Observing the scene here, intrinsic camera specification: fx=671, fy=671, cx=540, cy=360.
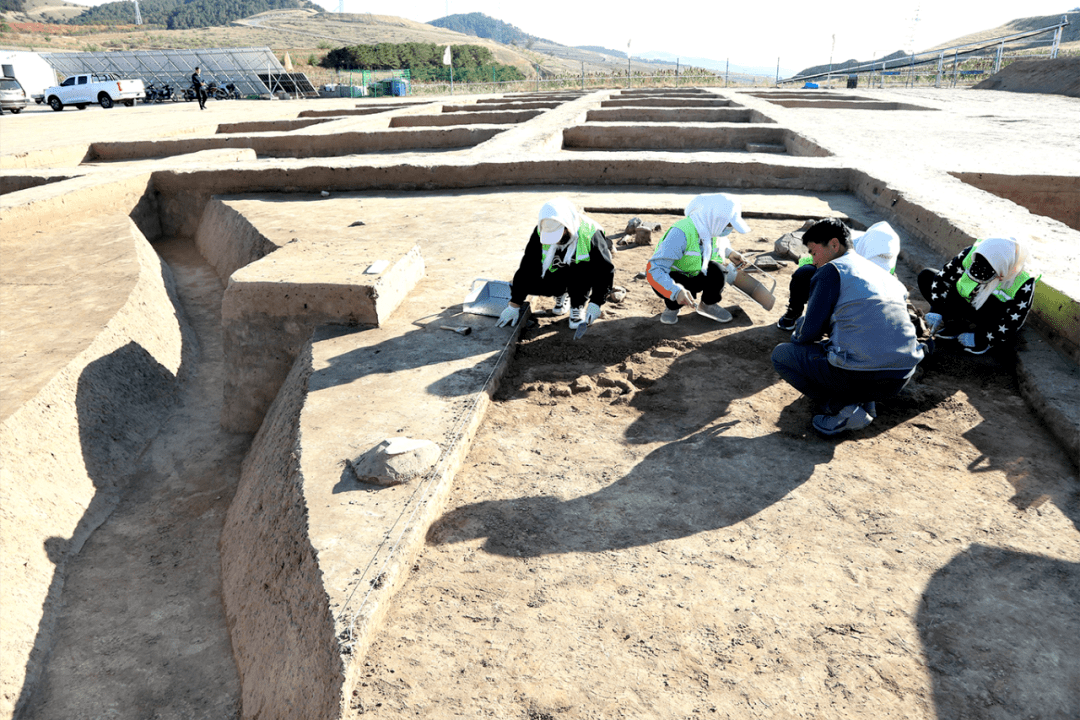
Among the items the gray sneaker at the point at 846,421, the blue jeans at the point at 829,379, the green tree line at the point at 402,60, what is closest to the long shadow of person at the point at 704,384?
the blue jeans at the point at 829,379

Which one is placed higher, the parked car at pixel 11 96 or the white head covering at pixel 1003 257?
the parked car at pixel 11 96

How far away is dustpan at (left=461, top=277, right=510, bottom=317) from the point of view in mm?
4363

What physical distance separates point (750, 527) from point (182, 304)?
620cm

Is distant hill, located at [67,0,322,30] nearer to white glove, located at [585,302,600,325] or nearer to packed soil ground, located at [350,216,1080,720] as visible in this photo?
white glove, located at [585,302,600,325]

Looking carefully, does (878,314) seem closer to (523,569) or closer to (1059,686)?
(1059,686)

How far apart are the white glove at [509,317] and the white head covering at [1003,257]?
267cm

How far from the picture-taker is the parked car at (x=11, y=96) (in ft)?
72.3

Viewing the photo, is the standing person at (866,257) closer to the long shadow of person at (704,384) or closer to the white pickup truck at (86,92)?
the long shadow of person at (704,384)

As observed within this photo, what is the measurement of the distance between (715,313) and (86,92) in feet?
88.7

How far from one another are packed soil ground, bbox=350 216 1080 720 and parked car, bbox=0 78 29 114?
26655 millimetres

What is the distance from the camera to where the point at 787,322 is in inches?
172

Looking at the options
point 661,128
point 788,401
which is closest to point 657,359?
point 788,401

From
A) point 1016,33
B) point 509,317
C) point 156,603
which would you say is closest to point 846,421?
point 509,317

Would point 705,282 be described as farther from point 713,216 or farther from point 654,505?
point 654,505
